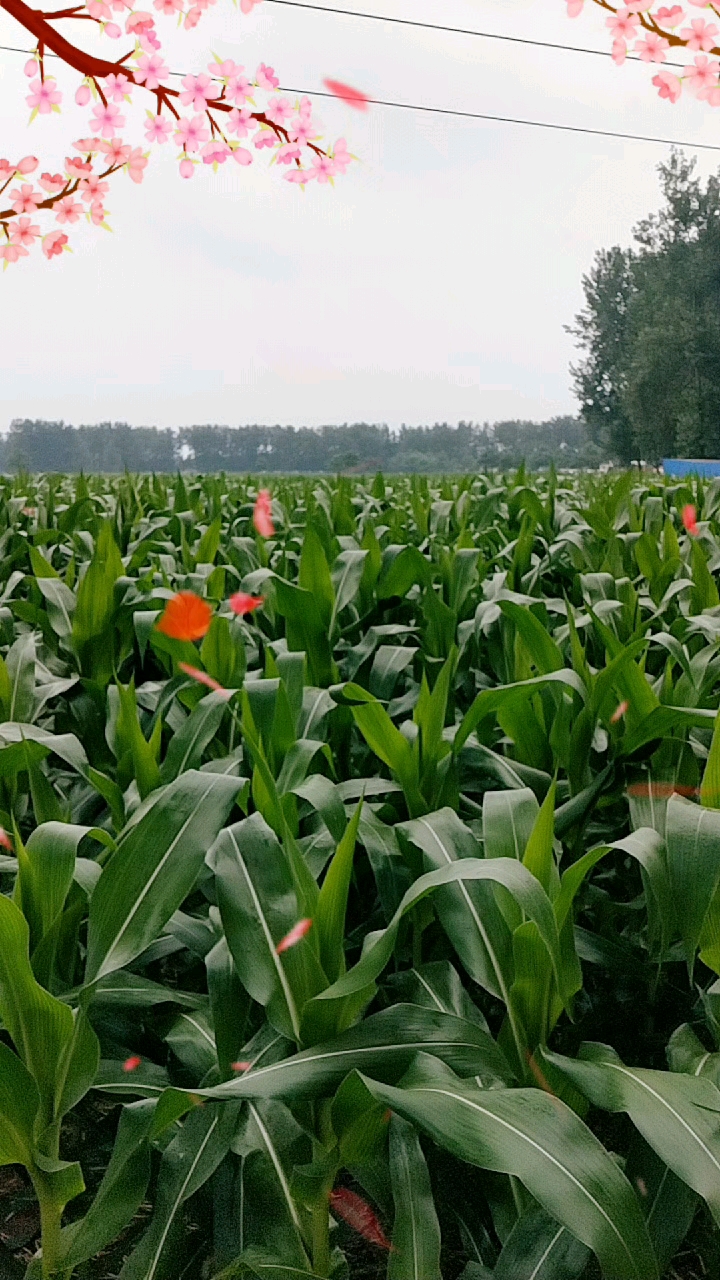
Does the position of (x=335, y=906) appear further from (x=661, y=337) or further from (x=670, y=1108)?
(x=661, y=337)

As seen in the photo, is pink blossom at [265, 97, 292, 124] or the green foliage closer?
the green foliage

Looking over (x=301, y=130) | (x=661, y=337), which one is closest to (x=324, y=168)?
(x=301, y=130)

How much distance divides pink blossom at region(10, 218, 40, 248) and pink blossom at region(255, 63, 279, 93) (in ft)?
6.10

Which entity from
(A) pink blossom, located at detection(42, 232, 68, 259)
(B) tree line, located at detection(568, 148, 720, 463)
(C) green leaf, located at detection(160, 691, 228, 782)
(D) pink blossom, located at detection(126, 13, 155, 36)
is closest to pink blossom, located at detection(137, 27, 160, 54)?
(D) pink blossom, located at detection(126, 13, 155, 36)

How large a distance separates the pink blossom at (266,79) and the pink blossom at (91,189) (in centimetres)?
134

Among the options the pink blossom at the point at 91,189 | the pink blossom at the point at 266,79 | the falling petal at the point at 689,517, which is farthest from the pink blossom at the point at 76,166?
the falling petal at the point at 689,517

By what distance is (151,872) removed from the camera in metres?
0.79

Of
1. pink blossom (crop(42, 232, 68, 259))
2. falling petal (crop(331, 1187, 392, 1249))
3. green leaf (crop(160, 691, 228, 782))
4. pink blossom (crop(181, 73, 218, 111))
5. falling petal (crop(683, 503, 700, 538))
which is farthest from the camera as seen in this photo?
pink blossom (crop(42, 232, 68, 259))

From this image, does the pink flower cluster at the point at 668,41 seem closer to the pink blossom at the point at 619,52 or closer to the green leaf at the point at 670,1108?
the pink blossom at the point at 619,52

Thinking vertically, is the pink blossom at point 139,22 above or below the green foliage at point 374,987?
above

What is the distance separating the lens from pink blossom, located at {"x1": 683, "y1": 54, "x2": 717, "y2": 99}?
5.82 m

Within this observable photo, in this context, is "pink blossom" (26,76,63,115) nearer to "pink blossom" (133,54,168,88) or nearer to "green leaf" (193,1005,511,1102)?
"pink blossom" (133,54,168,88)

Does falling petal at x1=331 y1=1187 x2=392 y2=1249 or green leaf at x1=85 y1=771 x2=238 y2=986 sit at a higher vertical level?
green leaf at x1=85 y1=771 x2=238 y2=986

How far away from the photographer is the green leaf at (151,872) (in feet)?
2.49
